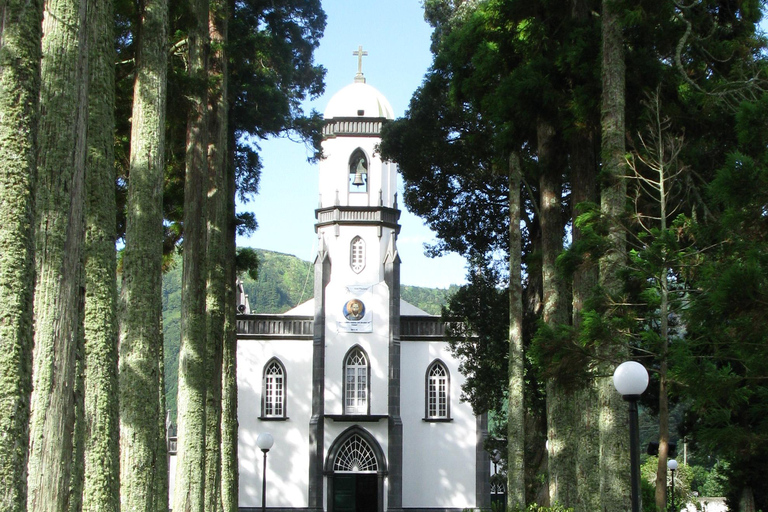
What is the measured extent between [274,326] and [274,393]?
2483 mm

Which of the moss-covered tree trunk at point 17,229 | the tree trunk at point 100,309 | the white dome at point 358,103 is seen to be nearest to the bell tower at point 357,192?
the white dome at point 358,103

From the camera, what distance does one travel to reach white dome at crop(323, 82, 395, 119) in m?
37.1

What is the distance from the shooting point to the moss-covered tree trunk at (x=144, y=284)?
9820 millimetres

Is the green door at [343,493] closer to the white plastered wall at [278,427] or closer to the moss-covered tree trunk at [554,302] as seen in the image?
the white plastered wall at [278,427]

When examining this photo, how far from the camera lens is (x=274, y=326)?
118 feet

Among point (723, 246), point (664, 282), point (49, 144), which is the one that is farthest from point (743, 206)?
point (49, 144)

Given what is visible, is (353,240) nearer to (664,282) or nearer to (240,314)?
(240,314)

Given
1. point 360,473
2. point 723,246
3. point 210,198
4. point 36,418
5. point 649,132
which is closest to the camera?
point 36,418

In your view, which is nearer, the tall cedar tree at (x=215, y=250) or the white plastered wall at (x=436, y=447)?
the tall cedar tree at (x=215, y=250)

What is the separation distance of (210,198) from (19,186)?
9785mm

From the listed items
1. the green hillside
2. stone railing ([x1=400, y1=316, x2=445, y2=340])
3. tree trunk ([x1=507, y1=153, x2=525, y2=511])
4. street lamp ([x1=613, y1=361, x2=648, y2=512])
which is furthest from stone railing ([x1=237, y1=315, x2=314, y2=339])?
the green hillside

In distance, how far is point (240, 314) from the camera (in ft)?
119

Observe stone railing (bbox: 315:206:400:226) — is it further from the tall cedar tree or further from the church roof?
the tall cedar tree

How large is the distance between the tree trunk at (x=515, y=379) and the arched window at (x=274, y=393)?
18.7m
